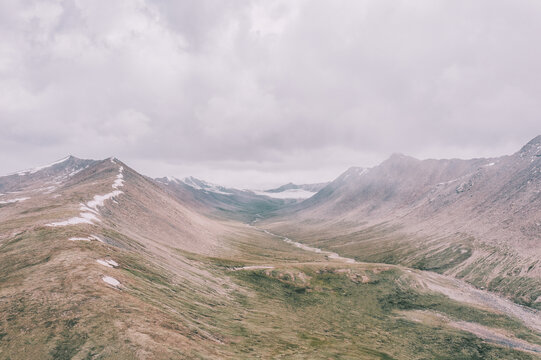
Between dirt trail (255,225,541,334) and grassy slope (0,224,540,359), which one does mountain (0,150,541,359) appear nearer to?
grassy slope (0,224,540,359)

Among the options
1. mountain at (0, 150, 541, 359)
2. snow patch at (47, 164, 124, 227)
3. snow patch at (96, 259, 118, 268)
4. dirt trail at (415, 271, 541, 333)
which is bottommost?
dirt trail at (415, 271, 541, 333)

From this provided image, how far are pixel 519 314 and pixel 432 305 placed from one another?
34.3 m

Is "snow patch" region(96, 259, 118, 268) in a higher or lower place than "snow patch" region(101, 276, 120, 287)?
higher

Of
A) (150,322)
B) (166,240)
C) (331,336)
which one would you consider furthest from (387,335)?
→ (166,240)

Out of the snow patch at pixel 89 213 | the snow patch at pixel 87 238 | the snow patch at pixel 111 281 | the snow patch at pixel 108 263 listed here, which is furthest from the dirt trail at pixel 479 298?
the snow patch at pixel 89 213

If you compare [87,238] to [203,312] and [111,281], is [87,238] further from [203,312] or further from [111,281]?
[203,312]

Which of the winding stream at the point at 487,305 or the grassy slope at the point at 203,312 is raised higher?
the grassy slope at the point at 203,312

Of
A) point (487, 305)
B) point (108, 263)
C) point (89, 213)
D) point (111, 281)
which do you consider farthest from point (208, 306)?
point (487, 305)

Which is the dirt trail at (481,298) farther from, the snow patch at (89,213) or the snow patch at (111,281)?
the snow patch at (89,213)

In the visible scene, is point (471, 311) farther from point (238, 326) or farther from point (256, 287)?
→ point (238, 326)

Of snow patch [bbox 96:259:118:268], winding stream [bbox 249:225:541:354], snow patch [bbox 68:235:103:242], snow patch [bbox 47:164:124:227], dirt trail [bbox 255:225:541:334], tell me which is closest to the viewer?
snow patch [bbox 96:259:118:268]

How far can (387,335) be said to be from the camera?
94.1 meters

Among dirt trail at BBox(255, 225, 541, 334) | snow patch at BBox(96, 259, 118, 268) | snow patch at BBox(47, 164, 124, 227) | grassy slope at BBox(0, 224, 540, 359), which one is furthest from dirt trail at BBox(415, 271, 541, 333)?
snow patch at BBox(47, 164, 124, 227)

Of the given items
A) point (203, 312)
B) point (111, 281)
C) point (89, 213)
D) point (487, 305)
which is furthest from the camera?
point (487, 305)
